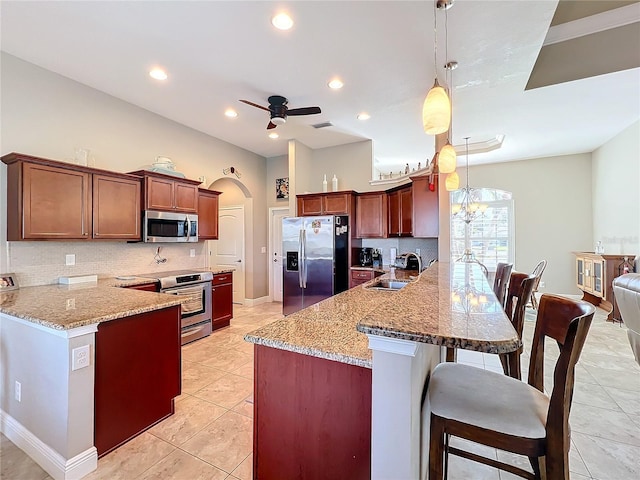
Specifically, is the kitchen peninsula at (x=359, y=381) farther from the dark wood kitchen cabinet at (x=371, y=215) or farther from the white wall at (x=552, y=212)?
the white wall at (x=552, y=212)

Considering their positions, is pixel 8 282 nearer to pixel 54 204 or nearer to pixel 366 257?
pixel 54 204

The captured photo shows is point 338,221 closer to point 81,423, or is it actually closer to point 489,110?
point 489,110

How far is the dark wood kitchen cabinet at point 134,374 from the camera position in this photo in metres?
1.78

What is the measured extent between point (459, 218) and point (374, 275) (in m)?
3.89

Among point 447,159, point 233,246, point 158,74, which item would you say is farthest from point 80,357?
point 233,246

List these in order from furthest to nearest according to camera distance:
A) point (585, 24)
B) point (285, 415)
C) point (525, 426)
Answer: point (585, 24), point (285, 415), point (525, 426)

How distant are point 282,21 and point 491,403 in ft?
9.50

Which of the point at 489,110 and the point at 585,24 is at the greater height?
the point at 585,24

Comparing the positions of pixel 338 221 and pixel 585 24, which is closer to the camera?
pixel 585 24

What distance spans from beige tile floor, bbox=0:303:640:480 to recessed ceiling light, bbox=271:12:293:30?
313 centimetres

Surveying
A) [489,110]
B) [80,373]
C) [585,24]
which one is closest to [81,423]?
[80,373]

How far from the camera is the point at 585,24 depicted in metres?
3.17

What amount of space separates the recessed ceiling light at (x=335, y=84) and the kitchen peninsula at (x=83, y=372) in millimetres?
2809

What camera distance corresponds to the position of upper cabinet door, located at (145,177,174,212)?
3609 millimetres
